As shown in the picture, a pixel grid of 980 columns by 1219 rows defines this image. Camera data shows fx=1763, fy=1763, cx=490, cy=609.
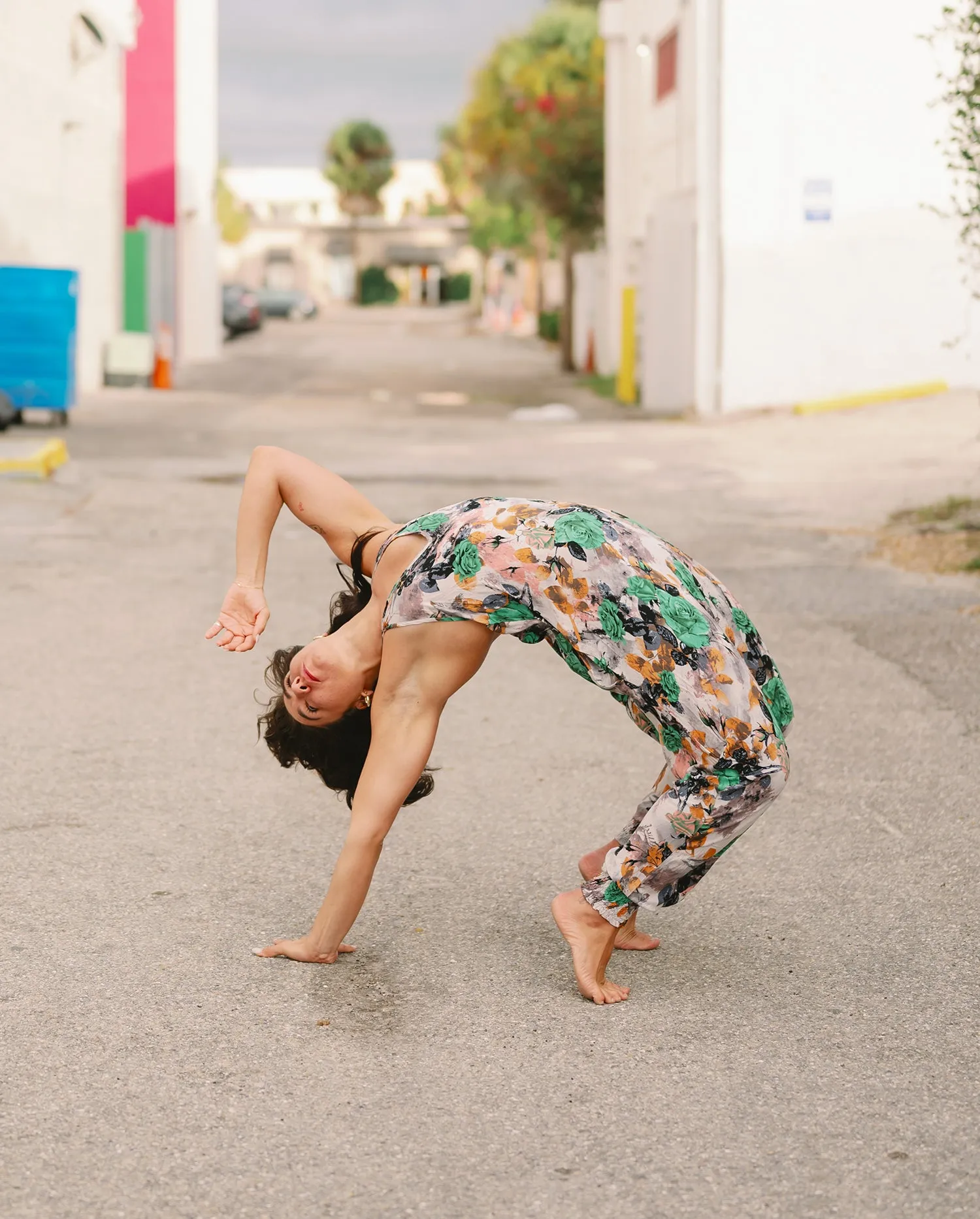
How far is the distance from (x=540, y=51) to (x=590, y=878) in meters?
49.7

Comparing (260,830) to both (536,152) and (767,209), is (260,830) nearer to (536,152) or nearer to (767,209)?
(767,209)

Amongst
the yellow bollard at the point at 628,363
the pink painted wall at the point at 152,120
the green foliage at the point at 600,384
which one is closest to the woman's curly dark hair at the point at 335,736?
the yellow bollard at the point at 628,363

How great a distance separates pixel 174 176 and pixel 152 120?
1.66m

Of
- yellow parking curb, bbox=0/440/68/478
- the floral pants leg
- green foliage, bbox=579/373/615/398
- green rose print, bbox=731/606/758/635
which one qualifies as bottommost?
the floral pants leg

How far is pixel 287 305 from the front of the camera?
67.4 meters

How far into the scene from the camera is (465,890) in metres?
4.63

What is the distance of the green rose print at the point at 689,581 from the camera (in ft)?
12.0

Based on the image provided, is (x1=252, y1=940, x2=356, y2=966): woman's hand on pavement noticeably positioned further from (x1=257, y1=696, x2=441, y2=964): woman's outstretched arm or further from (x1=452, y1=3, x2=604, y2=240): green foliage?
(x1=452, y1=3, x2=604, y2=240): green foliage

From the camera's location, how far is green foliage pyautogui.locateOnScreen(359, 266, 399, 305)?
9962 cm

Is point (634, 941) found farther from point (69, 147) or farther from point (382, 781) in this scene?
point (69, 147)

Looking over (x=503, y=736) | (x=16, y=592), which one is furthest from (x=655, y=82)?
(x=503, y=736)

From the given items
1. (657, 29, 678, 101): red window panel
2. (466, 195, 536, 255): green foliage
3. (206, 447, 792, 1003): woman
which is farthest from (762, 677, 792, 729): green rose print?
(466, 195, 536, 255): green foliage

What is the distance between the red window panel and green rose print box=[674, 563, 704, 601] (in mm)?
22122

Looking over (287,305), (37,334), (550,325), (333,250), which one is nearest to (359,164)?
(333,250)
